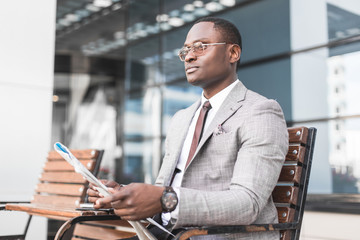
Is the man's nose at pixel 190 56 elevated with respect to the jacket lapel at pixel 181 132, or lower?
elevated

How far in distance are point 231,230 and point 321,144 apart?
479 cm

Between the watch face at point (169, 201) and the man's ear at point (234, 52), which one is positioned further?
the man's ear at point (234, 52)

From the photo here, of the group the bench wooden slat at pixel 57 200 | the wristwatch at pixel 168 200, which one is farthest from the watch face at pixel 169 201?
the bench wooden slat at pixel 57 200

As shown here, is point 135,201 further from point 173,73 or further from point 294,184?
point 173,73

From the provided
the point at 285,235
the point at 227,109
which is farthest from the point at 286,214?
the point at 227,109

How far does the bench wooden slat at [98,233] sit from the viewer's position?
2.84 metres

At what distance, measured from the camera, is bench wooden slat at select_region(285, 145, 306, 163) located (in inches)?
82.5

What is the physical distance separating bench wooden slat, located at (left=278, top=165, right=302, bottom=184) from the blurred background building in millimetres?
2938

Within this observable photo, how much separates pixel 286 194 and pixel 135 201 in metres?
0.94

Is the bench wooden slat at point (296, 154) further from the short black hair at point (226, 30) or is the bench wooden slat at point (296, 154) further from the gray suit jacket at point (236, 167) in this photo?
the short black hair at point (226, 30)

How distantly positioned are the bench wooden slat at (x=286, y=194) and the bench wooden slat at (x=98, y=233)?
1074 mm

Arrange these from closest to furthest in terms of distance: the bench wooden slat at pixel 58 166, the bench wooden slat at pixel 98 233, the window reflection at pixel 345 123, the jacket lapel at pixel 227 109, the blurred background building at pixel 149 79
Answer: the jacket lapel at pixel 227 109 → the bench wooden slat at pixel 98 233 → the bench wooden slat at pixel 58 166 → the blurred background building at pixel 149 79 → the window reflection at pixel 345 123

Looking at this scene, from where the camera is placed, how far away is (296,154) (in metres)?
2.10

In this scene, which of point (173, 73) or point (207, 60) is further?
point (173, 73)
